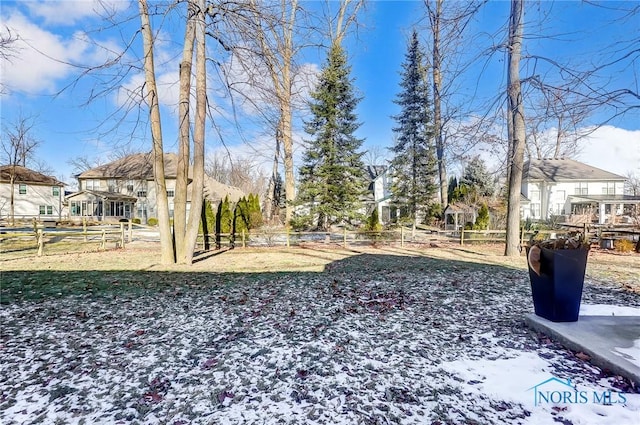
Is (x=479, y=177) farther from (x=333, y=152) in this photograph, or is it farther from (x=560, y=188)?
(x=333, y=152)

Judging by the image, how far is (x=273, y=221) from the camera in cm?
2247

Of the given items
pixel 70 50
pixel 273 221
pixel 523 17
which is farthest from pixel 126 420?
pixel 273 221

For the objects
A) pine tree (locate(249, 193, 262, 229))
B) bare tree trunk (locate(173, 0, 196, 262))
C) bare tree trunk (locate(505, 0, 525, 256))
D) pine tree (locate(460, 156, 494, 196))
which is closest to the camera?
bare tree trunk (locate(505, 0, 525, 256))

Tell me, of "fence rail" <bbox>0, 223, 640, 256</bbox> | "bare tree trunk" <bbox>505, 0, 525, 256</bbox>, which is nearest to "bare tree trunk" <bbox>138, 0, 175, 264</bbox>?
"fence rail" <bbox>0, 223, 640, 256</bbox>

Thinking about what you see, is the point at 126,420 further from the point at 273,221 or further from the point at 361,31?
the point at 273,221

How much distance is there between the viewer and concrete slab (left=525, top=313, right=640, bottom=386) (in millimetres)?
2614

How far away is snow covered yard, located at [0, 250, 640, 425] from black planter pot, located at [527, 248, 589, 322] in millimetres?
432

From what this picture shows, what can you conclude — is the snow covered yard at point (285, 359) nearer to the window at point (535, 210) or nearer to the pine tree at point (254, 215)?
the pine tree at point (254, 215)

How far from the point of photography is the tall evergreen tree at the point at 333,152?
16.6 metres

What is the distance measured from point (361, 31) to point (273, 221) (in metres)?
15.2

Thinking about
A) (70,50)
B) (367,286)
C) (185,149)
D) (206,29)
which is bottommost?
(367,286)

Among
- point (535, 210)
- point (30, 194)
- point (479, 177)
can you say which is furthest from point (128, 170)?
point (535, 210)

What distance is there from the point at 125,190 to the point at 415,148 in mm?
27561

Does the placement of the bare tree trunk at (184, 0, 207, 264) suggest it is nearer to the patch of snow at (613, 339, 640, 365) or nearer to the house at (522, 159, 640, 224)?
the patch of snow at (613, 339, 640, 365)
